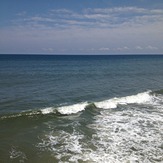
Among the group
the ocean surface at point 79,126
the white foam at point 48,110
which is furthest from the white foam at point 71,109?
the white foam at point 48,110

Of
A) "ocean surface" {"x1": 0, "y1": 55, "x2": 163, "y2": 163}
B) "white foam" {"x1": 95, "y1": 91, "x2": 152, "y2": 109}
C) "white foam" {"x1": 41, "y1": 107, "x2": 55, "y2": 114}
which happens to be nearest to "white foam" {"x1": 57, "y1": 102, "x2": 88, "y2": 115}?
"ocean surface" {"x1": 0, "y1": 55, "x2": 163, "y2": 163}

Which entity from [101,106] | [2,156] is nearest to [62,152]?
[2,156]

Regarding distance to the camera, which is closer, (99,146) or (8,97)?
(99,146)

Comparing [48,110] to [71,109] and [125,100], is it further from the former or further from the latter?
[125,100]

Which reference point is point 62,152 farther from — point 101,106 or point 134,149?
point 101,106

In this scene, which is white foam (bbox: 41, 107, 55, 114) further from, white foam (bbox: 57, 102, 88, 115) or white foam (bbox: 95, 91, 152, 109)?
white foam (bbox: 95, 91, 152, 109)

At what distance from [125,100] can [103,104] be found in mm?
3897

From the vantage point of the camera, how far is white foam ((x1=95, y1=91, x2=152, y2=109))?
26.1 metres

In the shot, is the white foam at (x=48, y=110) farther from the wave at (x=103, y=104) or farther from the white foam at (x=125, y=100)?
the white foam at (x=125, y=100)

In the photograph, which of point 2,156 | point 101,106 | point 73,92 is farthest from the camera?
point 73,92

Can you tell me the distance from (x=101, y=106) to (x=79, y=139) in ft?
32.4

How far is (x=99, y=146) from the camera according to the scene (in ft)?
49.9

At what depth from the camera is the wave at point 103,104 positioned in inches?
894

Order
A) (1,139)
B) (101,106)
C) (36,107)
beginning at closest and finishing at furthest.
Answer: (1,139) → (36,107) → (101,106)
